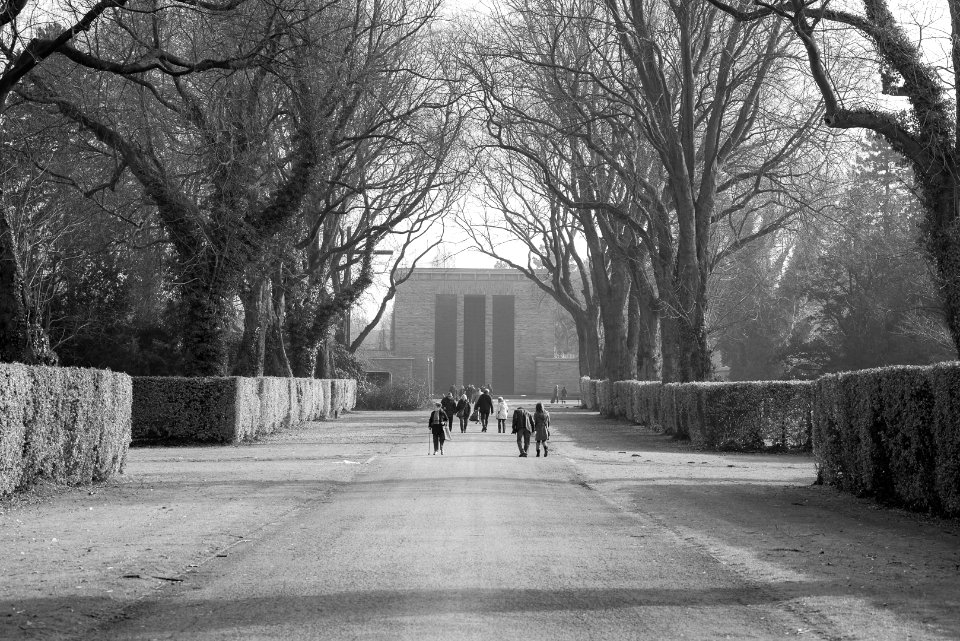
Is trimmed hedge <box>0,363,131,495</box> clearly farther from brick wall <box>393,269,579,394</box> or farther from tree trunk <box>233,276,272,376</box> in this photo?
brick wall <box>393,269,579,394</box>

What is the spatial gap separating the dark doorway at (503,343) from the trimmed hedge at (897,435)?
72.2m

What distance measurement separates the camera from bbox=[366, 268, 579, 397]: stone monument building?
87.8m

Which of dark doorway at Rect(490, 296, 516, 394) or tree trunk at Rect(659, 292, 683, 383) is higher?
dark doorway at Rect(490, 296, 516, 394)

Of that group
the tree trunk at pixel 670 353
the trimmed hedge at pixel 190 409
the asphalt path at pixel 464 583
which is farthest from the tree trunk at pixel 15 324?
the tree trunk at pixel 670 353

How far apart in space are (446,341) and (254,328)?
54575mm

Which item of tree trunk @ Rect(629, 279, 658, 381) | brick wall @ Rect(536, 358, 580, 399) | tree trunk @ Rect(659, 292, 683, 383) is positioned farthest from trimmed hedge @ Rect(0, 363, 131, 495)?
brick wall @ Rect(536, 358, 580, 399)

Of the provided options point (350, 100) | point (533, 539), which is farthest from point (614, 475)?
point (350, 100)

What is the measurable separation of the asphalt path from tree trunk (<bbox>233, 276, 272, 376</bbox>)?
66.8ft

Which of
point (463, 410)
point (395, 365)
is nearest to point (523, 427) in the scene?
point (463, 410)

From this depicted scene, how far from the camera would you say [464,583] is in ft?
26.9

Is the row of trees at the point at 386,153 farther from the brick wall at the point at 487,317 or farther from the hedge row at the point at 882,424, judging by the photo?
the brick wall at the point at 487,317

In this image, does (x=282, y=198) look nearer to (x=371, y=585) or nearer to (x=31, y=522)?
(x=31, y=522)

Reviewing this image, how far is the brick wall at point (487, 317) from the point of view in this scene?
3445 inches

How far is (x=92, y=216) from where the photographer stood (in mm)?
32250
